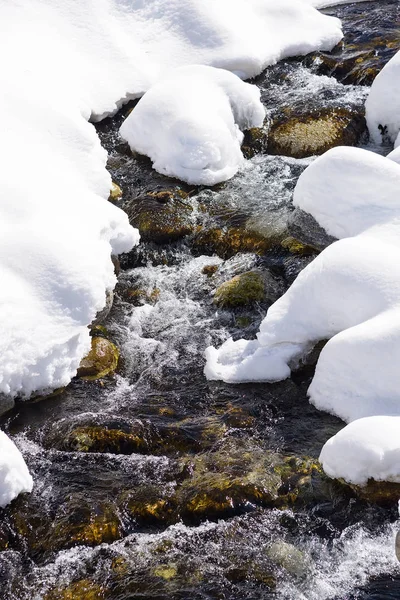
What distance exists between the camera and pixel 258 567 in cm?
579

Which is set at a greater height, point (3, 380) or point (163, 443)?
point (3, 380)

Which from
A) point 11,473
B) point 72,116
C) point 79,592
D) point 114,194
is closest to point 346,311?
point 11,473

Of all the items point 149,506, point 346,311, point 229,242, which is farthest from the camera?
point 229,242

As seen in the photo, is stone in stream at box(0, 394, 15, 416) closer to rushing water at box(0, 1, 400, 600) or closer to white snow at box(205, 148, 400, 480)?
rushing water at box(0, 1, 400, 600)

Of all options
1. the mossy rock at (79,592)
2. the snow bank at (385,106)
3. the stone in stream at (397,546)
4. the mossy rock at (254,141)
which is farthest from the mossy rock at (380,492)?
the snow bank at (385,106)

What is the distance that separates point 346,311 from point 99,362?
2.77 metres

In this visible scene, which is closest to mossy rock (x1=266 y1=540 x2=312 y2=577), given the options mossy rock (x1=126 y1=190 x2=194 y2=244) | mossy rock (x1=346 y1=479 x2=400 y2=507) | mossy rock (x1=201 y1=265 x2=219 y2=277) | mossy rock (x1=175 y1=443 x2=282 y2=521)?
mossy rock (x1=175 y1=443 x2=282 y2=521)

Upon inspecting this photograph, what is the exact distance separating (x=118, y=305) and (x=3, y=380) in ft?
7.04

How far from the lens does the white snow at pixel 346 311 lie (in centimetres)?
712

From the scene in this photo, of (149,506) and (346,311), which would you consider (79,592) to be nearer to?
(149,506)

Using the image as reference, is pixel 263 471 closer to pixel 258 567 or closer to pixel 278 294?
pixel 258 567

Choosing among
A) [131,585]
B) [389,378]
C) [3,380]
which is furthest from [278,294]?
[131,585]

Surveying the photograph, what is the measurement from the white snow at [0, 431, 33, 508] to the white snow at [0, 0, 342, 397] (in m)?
1.06

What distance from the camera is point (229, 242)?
10086 mm
